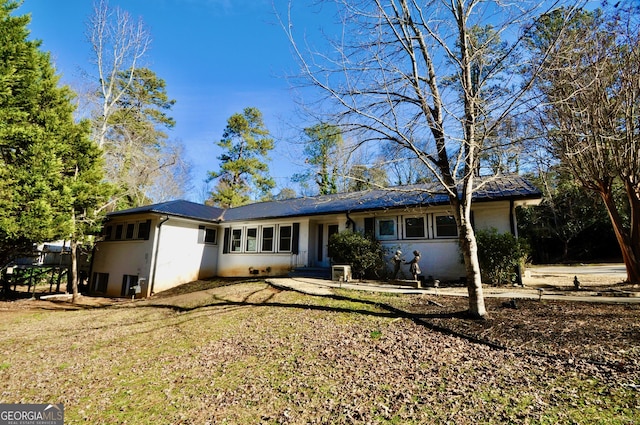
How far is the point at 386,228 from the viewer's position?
1370 centimetres

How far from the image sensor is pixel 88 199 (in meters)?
12.4

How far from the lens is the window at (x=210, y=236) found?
57.4 feet

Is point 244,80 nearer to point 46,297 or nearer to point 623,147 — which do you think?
point 623,147

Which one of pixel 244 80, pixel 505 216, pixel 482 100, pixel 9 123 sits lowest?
pixel 505 216

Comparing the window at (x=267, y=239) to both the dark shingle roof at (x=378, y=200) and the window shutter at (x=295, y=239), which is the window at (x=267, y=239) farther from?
the window shutter at (x=295, y=239)

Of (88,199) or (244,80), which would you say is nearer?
(244,80)

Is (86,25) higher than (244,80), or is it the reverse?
(86,25)

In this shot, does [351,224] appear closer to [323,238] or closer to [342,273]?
[323,238]

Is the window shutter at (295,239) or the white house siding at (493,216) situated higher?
the white house siding at (493,216)

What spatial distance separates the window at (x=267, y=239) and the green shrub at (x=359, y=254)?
4766mm

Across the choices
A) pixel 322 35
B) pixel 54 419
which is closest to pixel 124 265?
pixel 54 419

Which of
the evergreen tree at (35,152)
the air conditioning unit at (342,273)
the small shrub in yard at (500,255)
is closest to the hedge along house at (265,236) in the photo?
the small shrub in yard at (500,255)

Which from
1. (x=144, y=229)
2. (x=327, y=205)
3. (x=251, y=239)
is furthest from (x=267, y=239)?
(x=144, y=229)

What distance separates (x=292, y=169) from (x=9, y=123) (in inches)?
421
